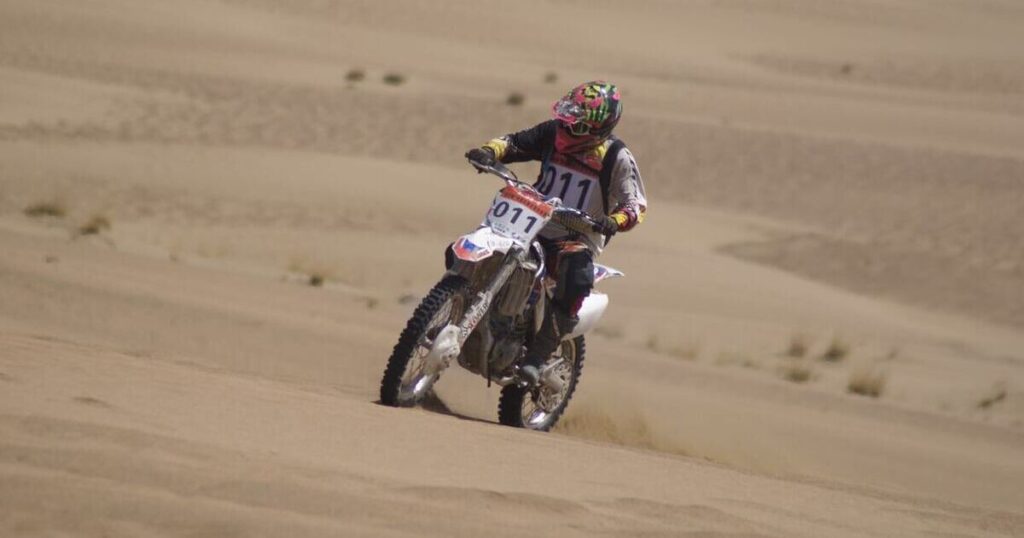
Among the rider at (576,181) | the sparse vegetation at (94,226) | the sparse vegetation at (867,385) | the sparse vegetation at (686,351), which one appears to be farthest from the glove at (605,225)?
the sparse vegetation at (94,226)

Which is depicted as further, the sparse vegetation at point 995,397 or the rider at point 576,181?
the sparse vegetation at point 995,397

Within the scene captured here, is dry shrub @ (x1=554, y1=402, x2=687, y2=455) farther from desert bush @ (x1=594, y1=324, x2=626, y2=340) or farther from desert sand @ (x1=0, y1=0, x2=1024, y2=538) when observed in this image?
desert bush @ (x1=594, y1=324, x2=626, y2=340)

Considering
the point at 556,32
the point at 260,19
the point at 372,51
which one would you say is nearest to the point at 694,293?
the point at 372,51

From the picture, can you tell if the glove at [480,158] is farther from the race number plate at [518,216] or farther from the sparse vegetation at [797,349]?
the sparse vegetation at [797,349]

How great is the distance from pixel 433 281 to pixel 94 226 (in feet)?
12.2

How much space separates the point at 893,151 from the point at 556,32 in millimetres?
18422

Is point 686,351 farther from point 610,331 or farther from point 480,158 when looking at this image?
point 480,158

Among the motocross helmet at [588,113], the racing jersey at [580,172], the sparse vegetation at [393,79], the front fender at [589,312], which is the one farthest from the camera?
the sparse vegetation at [393,79]

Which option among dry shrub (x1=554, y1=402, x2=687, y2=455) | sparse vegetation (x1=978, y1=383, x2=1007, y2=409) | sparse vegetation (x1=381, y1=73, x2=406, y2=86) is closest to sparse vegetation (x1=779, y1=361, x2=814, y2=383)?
sparse vegetation (x1=978, y1=383, x2=1007, y2=409)

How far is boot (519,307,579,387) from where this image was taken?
874 centimetres

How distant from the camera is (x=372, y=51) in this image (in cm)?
3612

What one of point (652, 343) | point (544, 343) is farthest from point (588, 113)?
point (652, 343)

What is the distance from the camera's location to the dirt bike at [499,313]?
791 centimetres

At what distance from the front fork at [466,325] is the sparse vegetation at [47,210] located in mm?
9490
